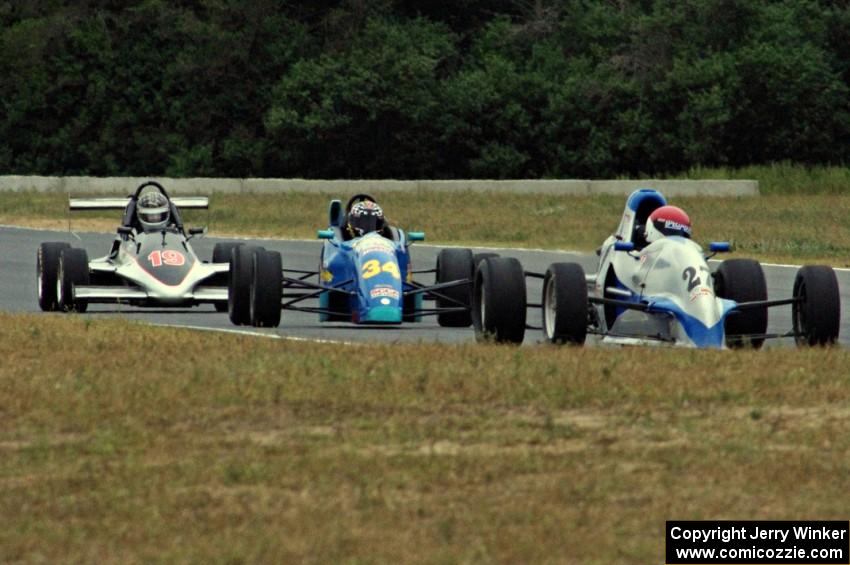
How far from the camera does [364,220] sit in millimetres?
17469

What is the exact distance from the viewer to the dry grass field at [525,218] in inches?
1181

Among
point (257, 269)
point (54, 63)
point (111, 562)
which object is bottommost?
point (111, 562)

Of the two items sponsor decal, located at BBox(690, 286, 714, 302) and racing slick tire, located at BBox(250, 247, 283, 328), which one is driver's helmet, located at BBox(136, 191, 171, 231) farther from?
sponsor decal, located at BBox(690, 286, 714, 302)

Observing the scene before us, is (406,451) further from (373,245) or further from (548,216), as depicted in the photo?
(548,216)

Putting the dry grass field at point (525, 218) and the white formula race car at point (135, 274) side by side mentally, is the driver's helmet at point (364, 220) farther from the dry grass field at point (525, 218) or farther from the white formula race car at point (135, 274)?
the dry grass field at point (525, 218)

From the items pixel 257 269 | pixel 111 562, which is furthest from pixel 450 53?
pixel 111 562

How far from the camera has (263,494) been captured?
318 inches

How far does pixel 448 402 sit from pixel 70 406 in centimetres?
206

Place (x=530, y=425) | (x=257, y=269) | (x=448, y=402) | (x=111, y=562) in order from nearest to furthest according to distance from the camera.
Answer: (x=111, y=562) < (x=530, y=425) < (x=448, y=402) < (x=257, y=269)

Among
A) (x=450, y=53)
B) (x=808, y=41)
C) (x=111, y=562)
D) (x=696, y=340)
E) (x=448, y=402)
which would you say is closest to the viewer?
(x=111, y=562)

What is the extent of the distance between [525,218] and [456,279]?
1789 centimetres

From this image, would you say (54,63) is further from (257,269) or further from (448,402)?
(448,402)

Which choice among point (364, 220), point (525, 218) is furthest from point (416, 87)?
point (364, 220)

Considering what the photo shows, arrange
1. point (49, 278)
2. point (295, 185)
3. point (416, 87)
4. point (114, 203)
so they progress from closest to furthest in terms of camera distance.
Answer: point (49, 278), point (114, 203), point (295, 185), point (416, 87)
